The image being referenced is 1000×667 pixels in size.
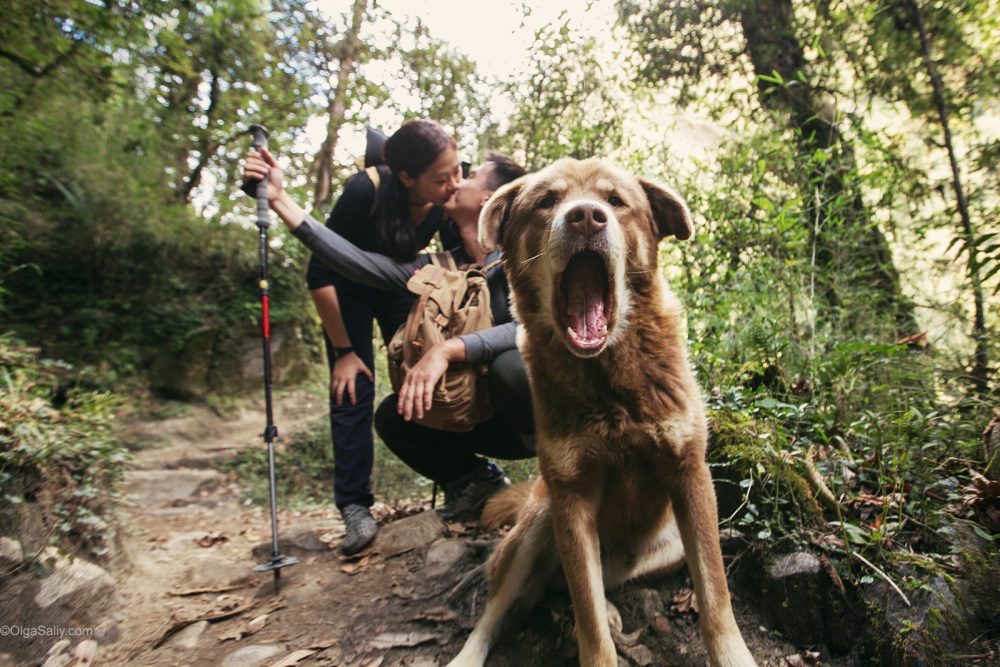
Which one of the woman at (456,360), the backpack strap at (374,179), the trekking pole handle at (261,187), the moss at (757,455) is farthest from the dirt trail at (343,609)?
the trekking pole handle at (261,187)

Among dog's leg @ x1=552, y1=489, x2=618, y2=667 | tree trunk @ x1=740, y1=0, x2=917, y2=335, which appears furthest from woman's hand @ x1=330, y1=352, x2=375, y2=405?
tree trunk @ x1=740, y1=0, x2=917, y2=335

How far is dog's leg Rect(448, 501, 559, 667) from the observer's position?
222cm

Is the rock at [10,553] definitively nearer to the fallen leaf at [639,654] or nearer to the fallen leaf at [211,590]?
the fallen leaf at [211,590]

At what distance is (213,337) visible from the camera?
30.5 ft

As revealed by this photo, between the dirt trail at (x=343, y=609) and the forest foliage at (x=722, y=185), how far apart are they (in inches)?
26.2

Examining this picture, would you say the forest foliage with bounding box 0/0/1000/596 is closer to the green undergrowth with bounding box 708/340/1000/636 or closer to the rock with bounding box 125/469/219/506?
the green undergrowth with bounding box 708/340/1000/636

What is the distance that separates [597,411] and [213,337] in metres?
9.08

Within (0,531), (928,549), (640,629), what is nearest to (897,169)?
(928,549)

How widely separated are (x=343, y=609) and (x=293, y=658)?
434 mm

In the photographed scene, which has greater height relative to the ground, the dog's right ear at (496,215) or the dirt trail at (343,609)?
the dog's right ear at (496,215)

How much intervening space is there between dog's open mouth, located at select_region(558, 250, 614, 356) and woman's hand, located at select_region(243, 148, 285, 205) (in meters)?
1.99

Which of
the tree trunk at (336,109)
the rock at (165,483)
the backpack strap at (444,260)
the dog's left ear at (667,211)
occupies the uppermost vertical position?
the tree trunk at (336,109)

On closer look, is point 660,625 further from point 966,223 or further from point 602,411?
point 966,223

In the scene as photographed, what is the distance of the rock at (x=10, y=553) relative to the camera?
2508 millimetres
